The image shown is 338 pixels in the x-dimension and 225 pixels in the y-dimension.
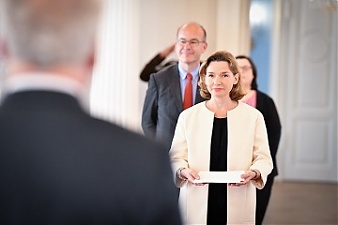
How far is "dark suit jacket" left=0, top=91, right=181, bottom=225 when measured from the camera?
2.59ft

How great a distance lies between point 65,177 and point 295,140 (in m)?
6.19

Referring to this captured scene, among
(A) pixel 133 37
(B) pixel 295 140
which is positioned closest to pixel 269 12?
(B) pixel 295 140

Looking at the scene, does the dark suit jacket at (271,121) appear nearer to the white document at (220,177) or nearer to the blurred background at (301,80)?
the white document at (220,177)

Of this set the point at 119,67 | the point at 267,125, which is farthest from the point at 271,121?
the point at 119,67

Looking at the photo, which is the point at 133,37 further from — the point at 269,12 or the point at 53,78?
the point at 53,78

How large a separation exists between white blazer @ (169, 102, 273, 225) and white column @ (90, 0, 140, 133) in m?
2.04

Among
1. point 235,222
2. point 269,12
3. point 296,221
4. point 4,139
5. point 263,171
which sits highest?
point 269,12

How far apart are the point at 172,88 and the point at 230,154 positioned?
2.10ft

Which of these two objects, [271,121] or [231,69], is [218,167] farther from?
[271,121]

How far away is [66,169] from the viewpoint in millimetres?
786

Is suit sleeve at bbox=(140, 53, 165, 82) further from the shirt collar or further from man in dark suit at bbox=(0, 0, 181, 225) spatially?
man in dark suit at bbox=(0, 0, 181, 225)

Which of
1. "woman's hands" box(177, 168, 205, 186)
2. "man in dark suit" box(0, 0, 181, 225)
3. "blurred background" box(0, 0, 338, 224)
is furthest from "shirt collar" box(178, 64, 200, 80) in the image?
"blurred background" box(0, 0, 338, 224)

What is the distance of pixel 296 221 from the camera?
486cm

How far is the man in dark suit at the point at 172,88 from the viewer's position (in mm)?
3002
